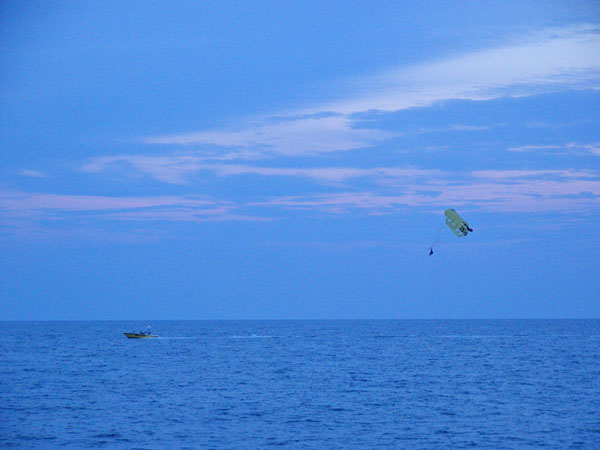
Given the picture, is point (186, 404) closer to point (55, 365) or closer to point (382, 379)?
point (382, 379)

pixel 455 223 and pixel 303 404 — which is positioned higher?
pixel 455 223

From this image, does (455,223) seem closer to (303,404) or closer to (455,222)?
(455,222)

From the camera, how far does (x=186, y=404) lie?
158 ft

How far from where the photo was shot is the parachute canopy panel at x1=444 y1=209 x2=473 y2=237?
51562 millimetres

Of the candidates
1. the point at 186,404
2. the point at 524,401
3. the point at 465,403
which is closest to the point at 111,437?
the point at 186,404

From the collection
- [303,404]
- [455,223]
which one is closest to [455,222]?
[455,223]

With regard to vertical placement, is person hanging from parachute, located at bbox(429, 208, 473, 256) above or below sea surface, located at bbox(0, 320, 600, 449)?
above

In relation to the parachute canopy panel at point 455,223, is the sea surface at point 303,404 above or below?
below

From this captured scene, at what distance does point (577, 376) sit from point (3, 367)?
192 feet

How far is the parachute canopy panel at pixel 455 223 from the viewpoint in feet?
169

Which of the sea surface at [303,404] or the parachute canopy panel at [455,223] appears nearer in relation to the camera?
the sea surface at [303,404]

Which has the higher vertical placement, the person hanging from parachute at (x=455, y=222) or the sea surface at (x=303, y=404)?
the person hanging from parachute at (x=455, y=222)

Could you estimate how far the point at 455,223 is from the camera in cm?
5297

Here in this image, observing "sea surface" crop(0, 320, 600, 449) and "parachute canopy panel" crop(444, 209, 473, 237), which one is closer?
"sea surface" crop(0, 320, 600, 449)
